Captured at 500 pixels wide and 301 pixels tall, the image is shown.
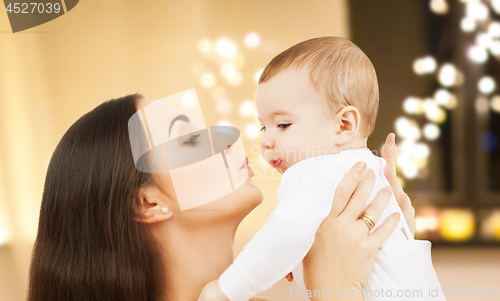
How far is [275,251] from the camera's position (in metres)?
0.69

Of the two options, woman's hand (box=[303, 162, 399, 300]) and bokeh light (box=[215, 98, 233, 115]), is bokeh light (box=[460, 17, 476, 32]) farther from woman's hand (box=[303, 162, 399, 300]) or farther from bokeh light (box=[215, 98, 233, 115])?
woman's hand (box=[303, 162, 399, 300])

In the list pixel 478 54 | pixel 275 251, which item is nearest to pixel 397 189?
pixel 275 251

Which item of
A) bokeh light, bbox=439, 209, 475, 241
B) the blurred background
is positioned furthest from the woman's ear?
bokeh light, bbox=439, 209, 475, 241

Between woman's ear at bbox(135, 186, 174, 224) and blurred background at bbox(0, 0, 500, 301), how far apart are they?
128 centimetres

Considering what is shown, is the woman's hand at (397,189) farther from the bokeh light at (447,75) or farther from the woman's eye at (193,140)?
the bokeh light at (447,75)

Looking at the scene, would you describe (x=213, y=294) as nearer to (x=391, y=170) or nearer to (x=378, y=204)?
(x=378, y=204)

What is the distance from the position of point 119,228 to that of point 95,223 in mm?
60

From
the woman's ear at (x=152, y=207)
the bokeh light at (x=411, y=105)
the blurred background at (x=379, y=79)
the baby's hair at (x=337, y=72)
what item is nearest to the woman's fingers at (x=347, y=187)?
the baby's hair at (x=337, y=72)

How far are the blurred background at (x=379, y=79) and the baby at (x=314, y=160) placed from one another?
1.28 meters

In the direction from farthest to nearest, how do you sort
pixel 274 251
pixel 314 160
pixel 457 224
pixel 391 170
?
pixel 457 224, pixel 391 170, pixel 314 160, pixel 274 251

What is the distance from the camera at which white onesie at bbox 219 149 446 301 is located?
69 cm

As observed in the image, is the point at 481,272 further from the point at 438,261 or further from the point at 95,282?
the point at 95,282

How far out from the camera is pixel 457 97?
2.08 m

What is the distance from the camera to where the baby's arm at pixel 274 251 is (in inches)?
27.0
